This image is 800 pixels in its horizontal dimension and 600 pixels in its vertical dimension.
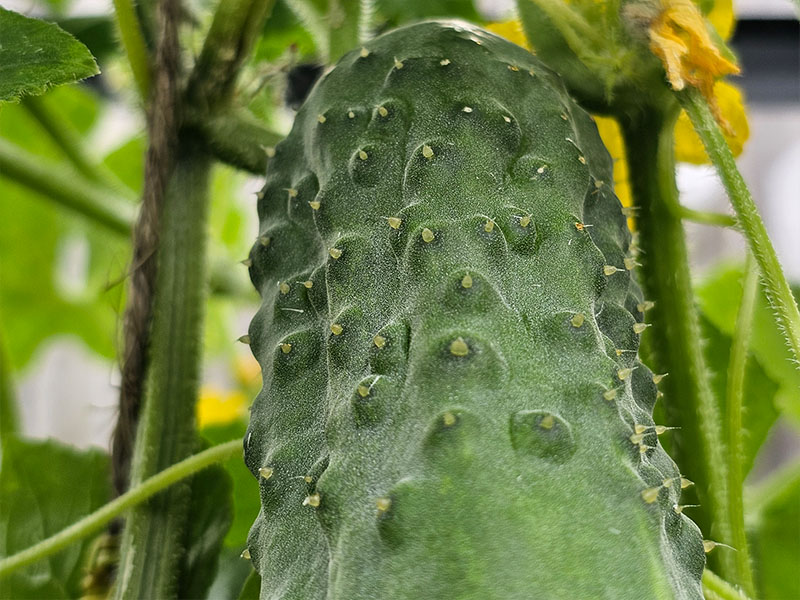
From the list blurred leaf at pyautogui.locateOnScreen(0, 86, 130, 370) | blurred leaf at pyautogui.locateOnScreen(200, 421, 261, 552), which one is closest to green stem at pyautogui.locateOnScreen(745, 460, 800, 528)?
blurred leaf at pyautogui.locateOnScreen(200, 421, 261, 552)

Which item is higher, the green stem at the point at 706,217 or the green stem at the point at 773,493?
the green stem at the point at 706,217

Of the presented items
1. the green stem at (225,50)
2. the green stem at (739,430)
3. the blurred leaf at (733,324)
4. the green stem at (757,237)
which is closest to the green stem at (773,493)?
the blurred leaf at (733,324)

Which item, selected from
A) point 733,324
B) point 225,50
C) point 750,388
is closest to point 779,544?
point 750,388

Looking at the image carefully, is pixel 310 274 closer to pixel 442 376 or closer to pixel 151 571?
pixel 442 376

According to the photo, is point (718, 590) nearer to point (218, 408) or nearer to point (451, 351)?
point (451, 351)

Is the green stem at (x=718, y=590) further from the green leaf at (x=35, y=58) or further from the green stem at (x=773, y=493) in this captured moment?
the green leaf at (x=35, y=58)

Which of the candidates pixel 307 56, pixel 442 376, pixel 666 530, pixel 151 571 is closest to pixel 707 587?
pixel 666 530
